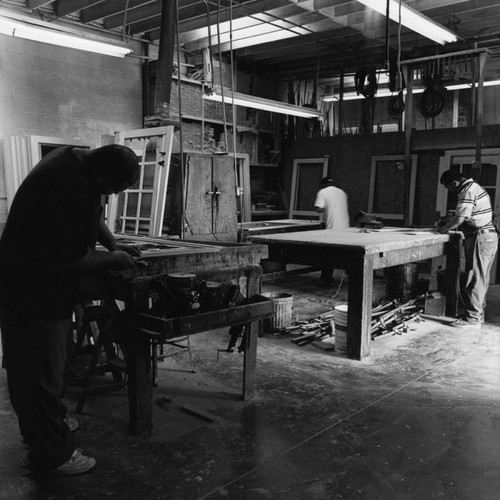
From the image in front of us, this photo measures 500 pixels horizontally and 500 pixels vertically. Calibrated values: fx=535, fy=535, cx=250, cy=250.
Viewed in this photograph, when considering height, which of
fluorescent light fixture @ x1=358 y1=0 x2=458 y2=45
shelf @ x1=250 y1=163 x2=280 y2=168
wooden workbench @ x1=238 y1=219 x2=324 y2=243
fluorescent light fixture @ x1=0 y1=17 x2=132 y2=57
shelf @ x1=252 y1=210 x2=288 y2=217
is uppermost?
fluorescent light fixture @ x1=358 y1=0 x2=458 y2=45

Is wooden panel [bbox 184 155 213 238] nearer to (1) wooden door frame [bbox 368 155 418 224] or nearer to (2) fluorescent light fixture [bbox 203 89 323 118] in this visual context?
(2) fluorescent light fixture [bbox 203 89 323 118]

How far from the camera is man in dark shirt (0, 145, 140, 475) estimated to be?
2418 mm

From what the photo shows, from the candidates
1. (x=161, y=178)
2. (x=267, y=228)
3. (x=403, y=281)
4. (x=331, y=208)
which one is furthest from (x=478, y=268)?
(x=161, y=178)

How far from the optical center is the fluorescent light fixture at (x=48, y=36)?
491 centimetres

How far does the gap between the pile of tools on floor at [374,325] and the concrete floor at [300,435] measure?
36 cm

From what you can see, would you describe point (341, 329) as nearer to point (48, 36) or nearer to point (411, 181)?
point (48, 36)

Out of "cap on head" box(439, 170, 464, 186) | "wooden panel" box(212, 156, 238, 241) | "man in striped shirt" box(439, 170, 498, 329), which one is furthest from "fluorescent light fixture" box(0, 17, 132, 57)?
"man in striped shirt" box(439, 170, 498, 329)

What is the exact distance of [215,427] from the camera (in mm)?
3225

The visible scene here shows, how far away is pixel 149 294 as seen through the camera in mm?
3107

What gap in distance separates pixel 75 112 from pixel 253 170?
4021 mm

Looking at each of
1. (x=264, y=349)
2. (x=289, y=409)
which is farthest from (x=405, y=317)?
(x=289, y=409)

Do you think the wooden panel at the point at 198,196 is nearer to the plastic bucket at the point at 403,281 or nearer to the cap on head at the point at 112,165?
the plastic bucket at the point at 403,281

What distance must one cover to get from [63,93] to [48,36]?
2.50 metres

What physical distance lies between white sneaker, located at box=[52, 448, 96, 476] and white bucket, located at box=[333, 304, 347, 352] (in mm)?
2623
